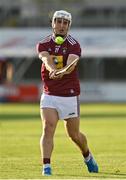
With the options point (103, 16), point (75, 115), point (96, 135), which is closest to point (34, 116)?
point (96, 135)

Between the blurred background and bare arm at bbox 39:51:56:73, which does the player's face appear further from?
the blurred background

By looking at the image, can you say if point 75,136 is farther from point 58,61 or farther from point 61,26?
point 61,26

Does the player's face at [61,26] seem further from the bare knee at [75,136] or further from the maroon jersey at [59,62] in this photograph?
the bare knee at [75,136]

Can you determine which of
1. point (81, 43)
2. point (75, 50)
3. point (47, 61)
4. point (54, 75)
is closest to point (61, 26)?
point (75, 50)

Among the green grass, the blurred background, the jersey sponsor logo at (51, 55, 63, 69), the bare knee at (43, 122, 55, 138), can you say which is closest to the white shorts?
the bare knee at (43, 122, 55, 138)

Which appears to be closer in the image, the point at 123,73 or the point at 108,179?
the point at 108,179

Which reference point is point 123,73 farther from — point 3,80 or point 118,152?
point 118,152

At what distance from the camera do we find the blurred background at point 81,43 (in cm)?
5169

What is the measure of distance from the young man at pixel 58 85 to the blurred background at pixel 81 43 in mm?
37023

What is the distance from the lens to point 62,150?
18.9 meters

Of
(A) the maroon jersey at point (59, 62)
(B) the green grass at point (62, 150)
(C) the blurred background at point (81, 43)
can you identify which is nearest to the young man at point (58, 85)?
(A) the maroon jersey at point (59, 62)

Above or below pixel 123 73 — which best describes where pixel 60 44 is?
above

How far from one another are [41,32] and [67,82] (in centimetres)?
3930

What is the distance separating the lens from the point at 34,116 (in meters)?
34.8
